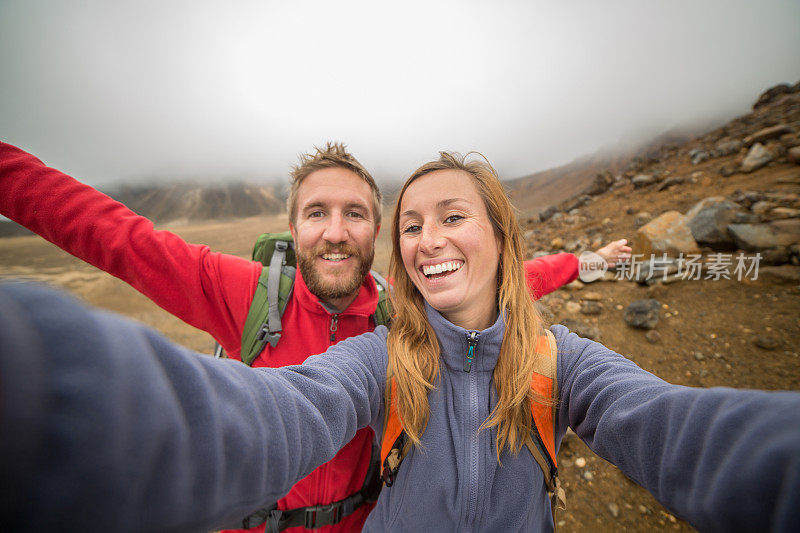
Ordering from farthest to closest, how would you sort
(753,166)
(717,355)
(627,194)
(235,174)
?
1. (235,174)
2. (627,194)
3. (753,166)
4. (717,355)

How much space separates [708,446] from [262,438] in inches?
45.1

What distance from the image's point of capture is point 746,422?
658 mm

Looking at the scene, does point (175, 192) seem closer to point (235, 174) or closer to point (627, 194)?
point (235, 174)

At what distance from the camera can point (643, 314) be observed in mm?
3727

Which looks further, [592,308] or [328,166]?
[592,308]

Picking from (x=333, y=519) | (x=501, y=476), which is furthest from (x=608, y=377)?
(x=333, y=519)

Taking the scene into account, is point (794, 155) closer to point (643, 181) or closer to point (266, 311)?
point (643, 181)

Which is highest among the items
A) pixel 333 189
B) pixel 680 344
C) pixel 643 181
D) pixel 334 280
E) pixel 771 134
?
pixel 771 134

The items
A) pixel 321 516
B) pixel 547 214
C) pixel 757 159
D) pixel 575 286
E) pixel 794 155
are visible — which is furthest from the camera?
pixel 547 214

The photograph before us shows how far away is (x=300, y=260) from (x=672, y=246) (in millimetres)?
6540

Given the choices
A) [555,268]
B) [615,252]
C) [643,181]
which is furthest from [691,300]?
[643,181]

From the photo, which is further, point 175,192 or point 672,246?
point 175,192

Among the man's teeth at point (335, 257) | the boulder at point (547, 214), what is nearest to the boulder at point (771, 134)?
the boulder at point (547, 214)

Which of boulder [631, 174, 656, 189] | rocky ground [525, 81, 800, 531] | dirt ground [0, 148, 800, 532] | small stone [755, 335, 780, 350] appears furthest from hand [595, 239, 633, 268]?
boulder [631, 174, 656, 189]
